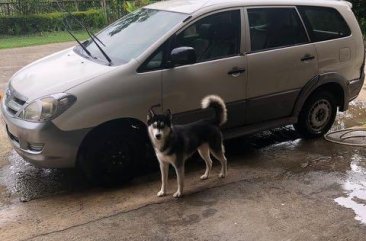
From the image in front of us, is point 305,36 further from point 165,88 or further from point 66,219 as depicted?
point 66,219

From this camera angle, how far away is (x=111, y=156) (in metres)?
4.76

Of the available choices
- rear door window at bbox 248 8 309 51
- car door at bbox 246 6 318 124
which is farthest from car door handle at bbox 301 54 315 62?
rear door window at bbox 248 8 309 51

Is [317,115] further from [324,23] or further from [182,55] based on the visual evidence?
[182,55]

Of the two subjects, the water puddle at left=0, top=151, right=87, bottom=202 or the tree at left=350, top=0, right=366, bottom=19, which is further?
the tree at left=350, top=0, right=366, bottom=19

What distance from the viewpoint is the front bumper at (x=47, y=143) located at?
4363 mm

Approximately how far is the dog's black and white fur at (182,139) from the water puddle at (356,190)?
1.27 metres

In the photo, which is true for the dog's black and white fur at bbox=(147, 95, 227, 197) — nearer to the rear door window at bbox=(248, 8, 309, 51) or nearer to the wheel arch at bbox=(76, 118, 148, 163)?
the wheel arch at bbox=(76, 118, 148, 163)

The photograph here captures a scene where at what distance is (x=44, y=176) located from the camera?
5188mm

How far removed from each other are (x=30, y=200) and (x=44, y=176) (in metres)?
0.57

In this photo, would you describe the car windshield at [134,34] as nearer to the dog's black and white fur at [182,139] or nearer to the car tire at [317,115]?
the dog's black and white fur at [182,139]

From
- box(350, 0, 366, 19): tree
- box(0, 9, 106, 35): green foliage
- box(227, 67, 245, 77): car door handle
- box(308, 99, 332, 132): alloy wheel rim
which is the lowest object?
box(0, 9, 106, 35): green foliage

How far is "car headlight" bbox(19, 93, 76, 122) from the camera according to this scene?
4.37m

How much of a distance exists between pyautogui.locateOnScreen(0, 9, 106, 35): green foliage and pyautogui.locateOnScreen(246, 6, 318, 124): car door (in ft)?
46.5

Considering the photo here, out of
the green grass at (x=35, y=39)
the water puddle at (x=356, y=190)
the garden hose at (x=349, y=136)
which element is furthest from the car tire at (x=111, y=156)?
the green grass at (x=35, y=39)
